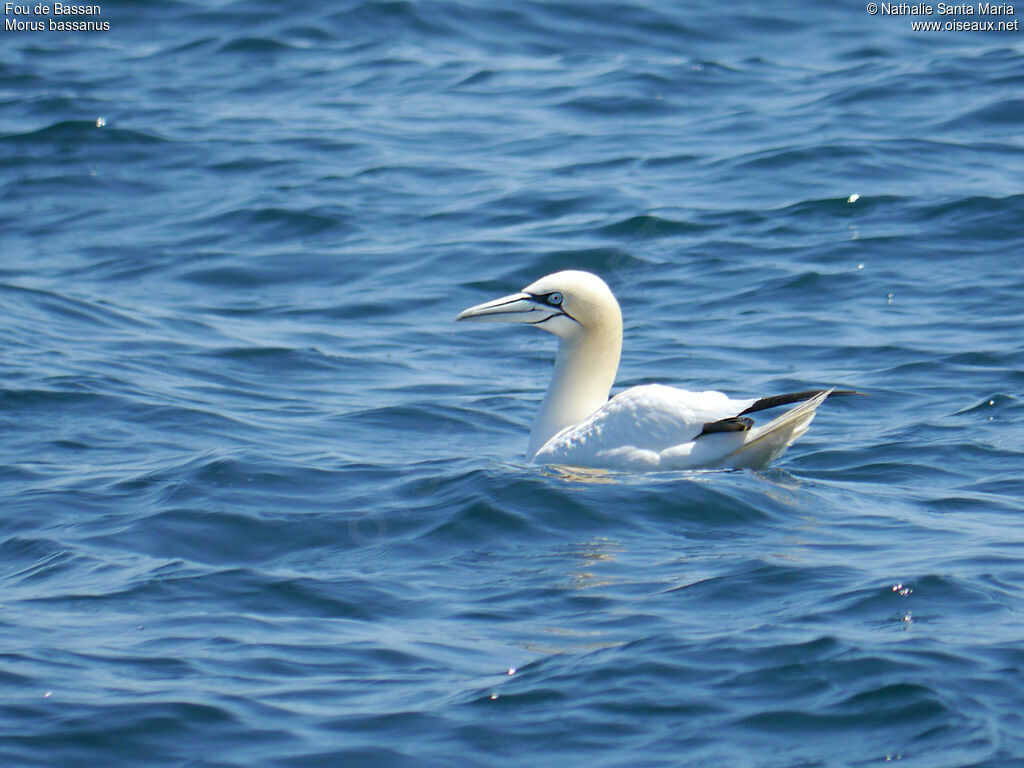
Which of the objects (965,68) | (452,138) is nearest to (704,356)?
(452,138)

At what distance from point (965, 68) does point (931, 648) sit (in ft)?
42.1

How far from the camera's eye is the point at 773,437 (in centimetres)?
733

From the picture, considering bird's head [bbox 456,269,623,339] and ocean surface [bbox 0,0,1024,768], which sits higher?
bird's head [bbox 456,269,623,339]

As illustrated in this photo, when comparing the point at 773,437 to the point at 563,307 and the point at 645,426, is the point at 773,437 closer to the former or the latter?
the point at 645,426

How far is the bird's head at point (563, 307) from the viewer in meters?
8.41

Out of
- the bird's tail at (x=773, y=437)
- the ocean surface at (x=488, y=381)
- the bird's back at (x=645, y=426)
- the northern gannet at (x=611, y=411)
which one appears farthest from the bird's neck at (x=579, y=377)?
the bird's tail at (x=773, y=437)

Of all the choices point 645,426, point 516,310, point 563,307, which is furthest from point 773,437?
point 516,310

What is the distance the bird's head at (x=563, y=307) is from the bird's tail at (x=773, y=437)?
1.30m

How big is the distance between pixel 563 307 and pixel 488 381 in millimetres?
1714

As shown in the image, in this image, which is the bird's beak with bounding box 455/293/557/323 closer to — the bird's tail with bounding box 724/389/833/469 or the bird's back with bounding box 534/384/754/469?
the bird's back with bounding box 534/384/754/469

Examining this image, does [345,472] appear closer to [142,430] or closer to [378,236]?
[142,430]

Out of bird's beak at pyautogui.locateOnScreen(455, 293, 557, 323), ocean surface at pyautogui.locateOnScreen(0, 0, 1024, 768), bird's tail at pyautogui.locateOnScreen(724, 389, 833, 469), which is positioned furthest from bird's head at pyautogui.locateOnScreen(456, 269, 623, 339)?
bird's tail at pyautogui.locateOnScreen(724, 389, 833, 469)

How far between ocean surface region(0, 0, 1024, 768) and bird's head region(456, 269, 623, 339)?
0.76m

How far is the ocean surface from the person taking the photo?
4684 millimetres
